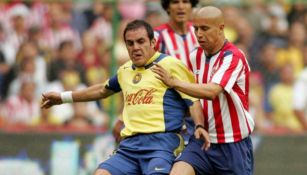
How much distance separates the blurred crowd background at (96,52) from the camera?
40.5 ft

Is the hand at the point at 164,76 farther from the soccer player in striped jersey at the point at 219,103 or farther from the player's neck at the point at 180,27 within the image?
the player's neck at the point at 180,27

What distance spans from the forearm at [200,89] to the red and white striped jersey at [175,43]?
5.24 feet

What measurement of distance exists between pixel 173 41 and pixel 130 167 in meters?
1.76

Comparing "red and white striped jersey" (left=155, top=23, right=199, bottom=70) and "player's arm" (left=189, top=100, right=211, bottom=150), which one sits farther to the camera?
"red and white striped jersey" (left=155, top=23, right=199, bottom=70)

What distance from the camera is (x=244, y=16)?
13.1 metres

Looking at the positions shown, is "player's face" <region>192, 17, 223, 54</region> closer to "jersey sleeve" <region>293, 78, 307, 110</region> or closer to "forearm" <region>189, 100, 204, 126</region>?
"forearm" <region>189, 100, 204, 126</region>

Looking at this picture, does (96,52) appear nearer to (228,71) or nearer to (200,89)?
(228,71)

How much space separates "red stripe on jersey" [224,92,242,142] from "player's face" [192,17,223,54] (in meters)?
0.44

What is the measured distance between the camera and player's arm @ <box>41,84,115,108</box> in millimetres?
8422

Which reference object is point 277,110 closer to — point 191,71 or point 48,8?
point 48,8

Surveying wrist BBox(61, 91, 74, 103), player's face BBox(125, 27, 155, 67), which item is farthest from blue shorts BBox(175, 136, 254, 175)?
wrist BBox(61, 91, 74, 103)

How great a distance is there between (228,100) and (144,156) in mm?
831

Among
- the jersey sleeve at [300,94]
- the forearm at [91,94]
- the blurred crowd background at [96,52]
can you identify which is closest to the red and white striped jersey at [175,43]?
the forearm at [91,94]

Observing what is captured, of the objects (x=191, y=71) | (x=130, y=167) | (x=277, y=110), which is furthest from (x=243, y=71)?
(x=277, y=110)
